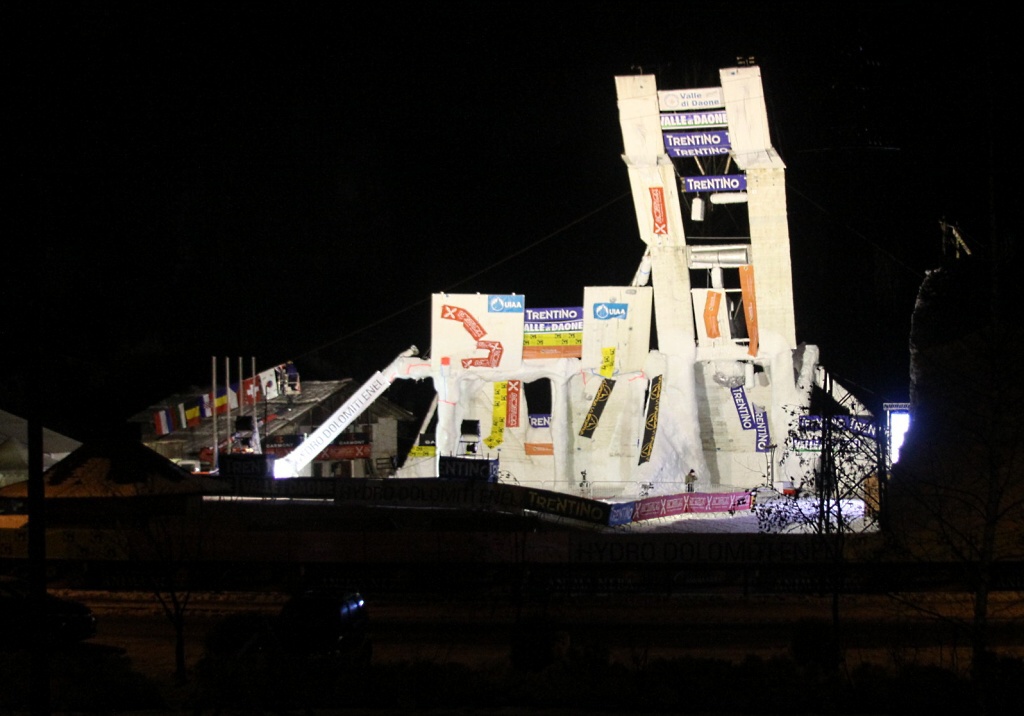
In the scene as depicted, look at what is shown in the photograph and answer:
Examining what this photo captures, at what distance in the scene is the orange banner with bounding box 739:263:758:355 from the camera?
123ft

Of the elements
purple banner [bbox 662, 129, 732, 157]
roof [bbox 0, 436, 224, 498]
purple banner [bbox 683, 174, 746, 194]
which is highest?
purple banner [bbox 662, 129, 732, 157]

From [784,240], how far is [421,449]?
1952 centimetres

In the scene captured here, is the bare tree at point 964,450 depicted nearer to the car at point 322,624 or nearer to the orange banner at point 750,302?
the orange banner at point 750,302

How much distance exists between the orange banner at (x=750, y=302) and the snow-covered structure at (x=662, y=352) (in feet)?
0.27

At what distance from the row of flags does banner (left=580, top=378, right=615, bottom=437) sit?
16.0m

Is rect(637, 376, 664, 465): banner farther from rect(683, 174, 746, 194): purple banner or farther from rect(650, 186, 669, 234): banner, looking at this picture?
rect(683, 174, 746, 194): purple banner

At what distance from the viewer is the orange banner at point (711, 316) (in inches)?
1517

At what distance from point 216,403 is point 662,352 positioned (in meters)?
22.1

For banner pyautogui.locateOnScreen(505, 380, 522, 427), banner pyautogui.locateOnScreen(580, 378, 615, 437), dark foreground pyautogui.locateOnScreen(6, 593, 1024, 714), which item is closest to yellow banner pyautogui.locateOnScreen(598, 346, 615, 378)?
banner pyautogui.locateOnScreen(580, 378, 615, 437)

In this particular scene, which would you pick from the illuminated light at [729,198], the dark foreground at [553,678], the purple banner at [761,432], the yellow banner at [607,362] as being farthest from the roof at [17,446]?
the illuminated light at [729,198]

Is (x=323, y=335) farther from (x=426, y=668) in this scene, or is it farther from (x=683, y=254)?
(x=426, y=668)

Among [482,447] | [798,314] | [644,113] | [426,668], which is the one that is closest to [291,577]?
[426,668]

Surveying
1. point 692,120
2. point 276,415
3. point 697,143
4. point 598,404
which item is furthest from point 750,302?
point 276,415

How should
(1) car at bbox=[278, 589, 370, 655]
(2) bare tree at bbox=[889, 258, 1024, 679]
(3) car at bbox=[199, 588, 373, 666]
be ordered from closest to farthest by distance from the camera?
(2) bare tree at bbox=[889, 258, 1024, 679] → (3) car at bbox=[199, 588, 373, 666] → (1) car at bbox=[278, 589, 370, 655]
